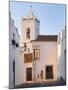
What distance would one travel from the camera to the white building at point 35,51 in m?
2.07

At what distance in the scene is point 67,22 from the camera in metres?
2.20

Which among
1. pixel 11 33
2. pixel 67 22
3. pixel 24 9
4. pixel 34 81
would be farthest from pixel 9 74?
pixel 67 22

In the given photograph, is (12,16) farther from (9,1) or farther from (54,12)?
(54,12)

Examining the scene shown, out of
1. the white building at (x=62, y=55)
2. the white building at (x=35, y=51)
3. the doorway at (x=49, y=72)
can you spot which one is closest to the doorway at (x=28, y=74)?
the white building at (x=35, y=51)

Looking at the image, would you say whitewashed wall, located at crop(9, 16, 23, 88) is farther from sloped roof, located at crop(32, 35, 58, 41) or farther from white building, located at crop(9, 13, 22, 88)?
sloped roof, located at crop(32, 35, 58, 41)

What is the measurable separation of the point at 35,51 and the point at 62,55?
31 cm

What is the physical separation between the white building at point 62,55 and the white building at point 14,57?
0.43m

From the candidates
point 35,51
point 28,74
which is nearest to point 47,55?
point 35,51

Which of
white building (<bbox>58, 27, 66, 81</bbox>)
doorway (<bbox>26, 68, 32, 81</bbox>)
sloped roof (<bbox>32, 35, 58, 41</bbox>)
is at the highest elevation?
sloped roof (<bbox>32, 35, 58, 41</bbox>)

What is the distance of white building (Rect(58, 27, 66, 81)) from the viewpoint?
2150 millimetres

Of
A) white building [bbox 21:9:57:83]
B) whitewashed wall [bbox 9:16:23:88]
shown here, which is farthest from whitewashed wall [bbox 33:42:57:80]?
whitewashed wall [bbox 9:16:23:88]

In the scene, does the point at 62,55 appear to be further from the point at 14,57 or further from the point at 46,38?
the point at 14,57

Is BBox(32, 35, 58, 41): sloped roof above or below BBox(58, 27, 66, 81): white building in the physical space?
above

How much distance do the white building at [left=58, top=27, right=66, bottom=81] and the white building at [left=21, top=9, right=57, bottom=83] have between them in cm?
6
